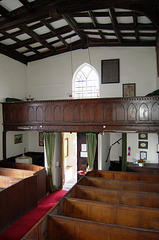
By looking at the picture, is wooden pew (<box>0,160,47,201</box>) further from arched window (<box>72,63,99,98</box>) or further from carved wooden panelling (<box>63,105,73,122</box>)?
arched window (<box>72,63,99,98</box>)

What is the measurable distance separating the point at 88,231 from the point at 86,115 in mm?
4386

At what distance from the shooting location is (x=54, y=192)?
821cm

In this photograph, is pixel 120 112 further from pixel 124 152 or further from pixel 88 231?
pixel 88 231

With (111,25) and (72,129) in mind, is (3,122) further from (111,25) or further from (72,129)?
(111,25)

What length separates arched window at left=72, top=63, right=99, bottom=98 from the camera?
9.10 m

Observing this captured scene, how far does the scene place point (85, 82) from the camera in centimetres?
924

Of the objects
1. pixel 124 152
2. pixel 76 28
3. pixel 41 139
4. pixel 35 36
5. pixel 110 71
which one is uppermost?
pixel 76 28

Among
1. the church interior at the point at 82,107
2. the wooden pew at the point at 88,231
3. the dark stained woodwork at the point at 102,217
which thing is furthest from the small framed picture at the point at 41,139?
the wooden pew at the point at 88,231

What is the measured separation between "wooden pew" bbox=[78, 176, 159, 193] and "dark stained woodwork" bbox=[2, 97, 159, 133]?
1.89m

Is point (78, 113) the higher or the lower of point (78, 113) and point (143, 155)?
the higher

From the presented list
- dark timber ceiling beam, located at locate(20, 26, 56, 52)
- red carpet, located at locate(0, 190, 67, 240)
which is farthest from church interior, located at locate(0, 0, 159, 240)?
red carpet, located at locate(0, 190, 67, 240)

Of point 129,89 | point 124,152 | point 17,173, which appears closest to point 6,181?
point 17,173

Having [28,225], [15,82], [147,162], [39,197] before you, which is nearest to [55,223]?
[28,225]

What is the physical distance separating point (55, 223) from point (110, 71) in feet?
22.1
